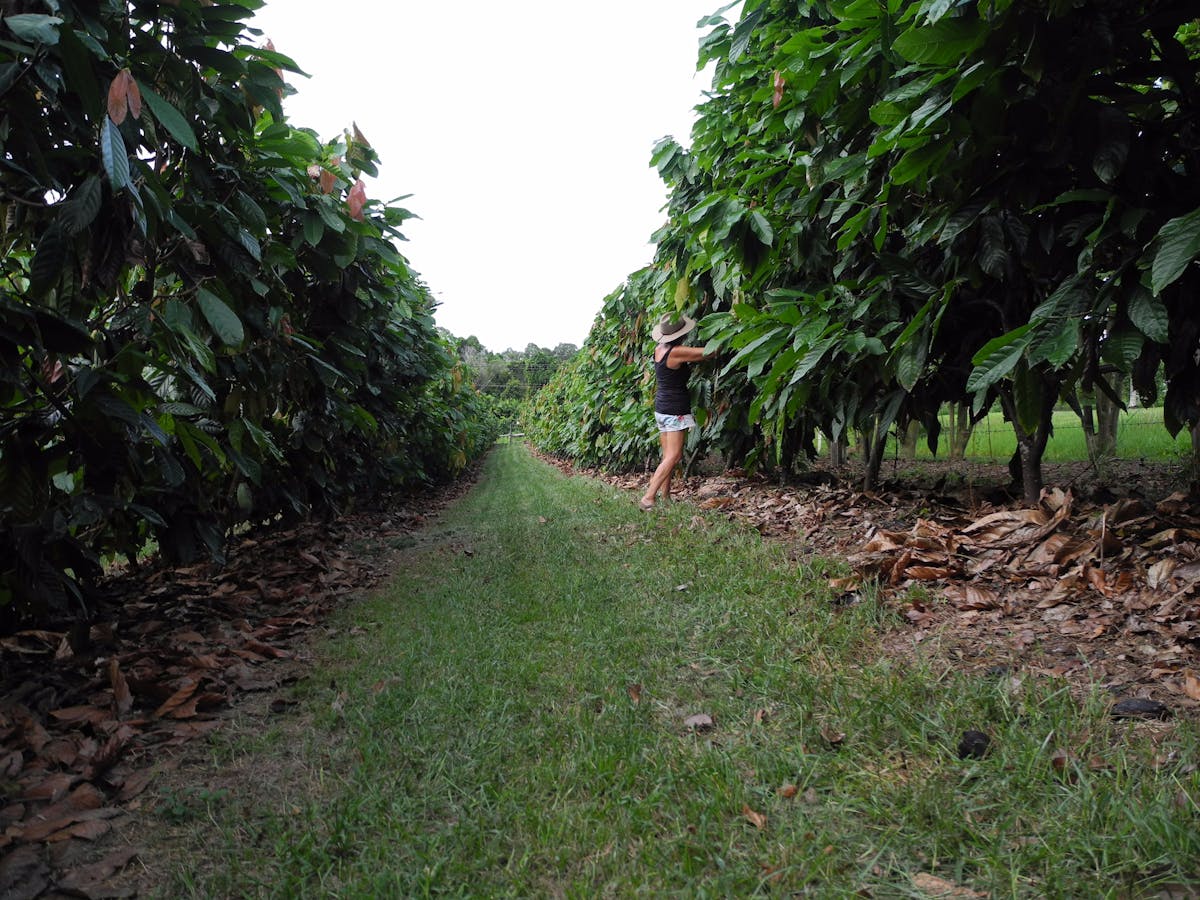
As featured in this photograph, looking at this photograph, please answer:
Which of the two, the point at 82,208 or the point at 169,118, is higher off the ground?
the point at 169,118

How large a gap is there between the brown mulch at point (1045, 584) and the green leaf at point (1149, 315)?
0.81m

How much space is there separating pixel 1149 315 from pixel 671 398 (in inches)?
153

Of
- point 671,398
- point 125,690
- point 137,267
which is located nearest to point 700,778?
point 125,690

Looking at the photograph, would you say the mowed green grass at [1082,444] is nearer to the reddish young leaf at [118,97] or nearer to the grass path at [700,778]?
the grass path at [700,778]

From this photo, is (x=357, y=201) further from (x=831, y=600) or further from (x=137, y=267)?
(x=831, y=600)

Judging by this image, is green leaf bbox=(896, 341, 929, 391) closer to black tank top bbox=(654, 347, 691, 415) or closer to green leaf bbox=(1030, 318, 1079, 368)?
green leaf bbox=(1030, 318, 1079, 368)

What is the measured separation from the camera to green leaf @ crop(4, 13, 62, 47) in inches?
55.2

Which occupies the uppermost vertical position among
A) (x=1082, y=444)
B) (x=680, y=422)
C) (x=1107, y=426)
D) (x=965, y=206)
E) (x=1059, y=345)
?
(x=965, y=206)

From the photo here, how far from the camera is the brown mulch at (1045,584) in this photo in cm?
178

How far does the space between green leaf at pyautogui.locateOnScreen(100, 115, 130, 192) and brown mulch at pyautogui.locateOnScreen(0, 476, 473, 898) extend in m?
1.60

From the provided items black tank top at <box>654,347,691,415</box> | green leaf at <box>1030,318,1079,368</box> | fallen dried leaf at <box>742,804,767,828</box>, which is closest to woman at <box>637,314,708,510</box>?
black tank top at <box>654,347,691,415</box>

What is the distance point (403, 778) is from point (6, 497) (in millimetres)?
1455

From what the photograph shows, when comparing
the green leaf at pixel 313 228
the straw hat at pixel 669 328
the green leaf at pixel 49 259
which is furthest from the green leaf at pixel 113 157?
the straw hat at pixel 669 328

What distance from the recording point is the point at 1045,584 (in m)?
2.31
